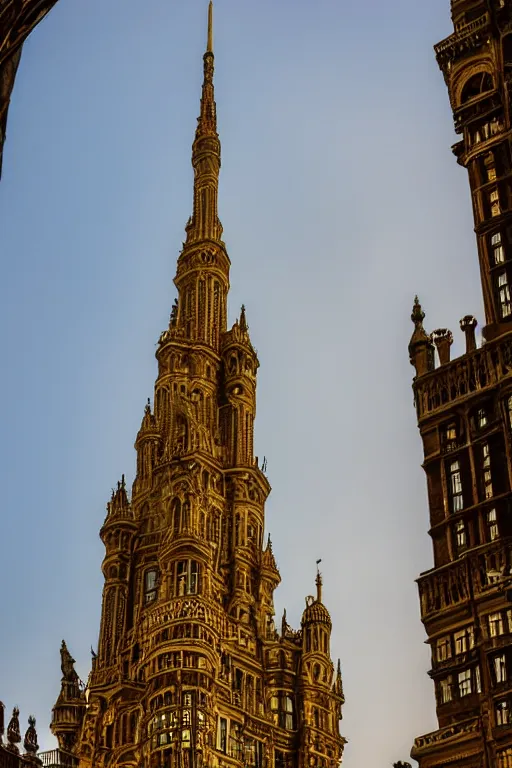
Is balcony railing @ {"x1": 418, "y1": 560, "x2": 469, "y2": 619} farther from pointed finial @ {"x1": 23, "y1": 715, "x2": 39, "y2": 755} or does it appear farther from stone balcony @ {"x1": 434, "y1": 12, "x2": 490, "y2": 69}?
stone balcony @ {"x1": 434, "y1": 12, "x2": 490, "y2": 69}

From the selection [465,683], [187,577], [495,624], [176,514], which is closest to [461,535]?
[495,624]

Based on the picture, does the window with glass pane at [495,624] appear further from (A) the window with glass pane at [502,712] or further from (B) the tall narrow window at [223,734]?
(B) the tall narrow window at [223,734]

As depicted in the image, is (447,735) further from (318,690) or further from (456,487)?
(318,690)

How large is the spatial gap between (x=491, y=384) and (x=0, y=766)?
32.4 meters

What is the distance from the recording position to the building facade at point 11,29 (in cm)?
3159

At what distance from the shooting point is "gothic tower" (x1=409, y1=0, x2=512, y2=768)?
6525 centimetres

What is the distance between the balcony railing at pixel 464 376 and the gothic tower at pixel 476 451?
57 millimetres

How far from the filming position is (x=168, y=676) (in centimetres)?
10869

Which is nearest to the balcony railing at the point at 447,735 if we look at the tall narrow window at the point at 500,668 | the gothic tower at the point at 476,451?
the gothic tower at the point at 476,451

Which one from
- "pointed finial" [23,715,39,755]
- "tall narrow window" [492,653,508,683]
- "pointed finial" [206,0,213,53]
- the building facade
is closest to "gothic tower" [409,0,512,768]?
"tall narrow window" [492,653,508,683]

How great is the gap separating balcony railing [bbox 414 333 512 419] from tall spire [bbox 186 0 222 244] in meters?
71.4

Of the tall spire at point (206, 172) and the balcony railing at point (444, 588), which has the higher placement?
the tall spire at point (206, 172)

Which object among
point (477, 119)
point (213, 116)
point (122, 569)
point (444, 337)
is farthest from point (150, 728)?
point (213, 116)

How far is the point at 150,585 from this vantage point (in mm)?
125125
